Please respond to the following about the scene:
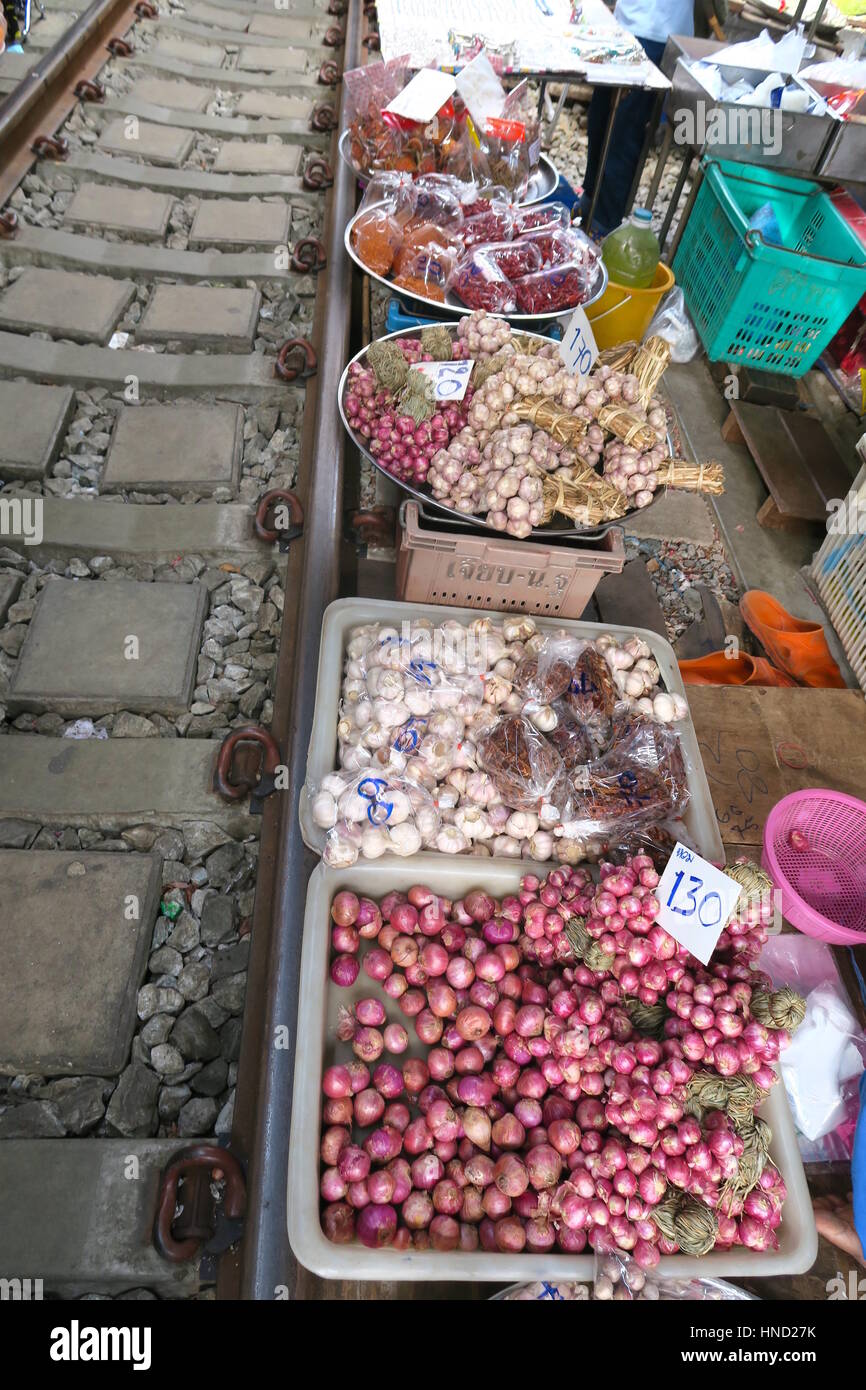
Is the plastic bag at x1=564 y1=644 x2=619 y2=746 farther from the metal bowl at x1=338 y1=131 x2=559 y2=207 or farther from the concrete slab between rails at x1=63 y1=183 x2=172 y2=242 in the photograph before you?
the concrete slab between rails at x1=63 y1=183 x2=172 y2=242

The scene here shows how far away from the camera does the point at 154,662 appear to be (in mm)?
2262

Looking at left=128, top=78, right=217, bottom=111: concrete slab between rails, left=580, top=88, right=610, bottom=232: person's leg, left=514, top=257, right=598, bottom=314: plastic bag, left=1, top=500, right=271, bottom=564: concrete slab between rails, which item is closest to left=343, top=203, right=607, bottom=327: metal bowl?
left=514, top=257, right=598, bottom=314: plastic bag

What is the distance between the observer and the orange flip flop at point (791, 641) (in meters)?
2.90

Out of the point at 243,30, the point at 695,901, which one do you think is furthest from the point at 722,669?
the point at 243,30

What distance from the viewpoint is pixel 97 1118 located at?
5.18ft

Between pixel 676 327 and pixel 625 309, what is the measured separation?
31.9 inches

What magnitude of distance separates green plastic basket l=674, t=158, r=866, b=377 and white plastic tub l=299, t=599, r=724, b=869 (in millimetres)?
2635

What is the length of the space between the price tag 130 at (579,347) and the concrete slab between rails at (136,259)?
192 cm

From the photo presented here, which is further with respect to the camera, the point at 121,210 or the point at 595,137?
the point at 595,137

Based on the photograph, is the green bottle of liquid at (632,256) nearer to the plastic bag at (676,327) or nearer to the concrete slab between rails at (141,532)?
the plastic bag at (676,327)

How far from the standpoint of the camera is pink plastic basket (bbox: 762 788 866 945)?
6.65 feet

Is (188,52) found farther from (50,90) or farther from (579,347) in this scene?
(579,347)
